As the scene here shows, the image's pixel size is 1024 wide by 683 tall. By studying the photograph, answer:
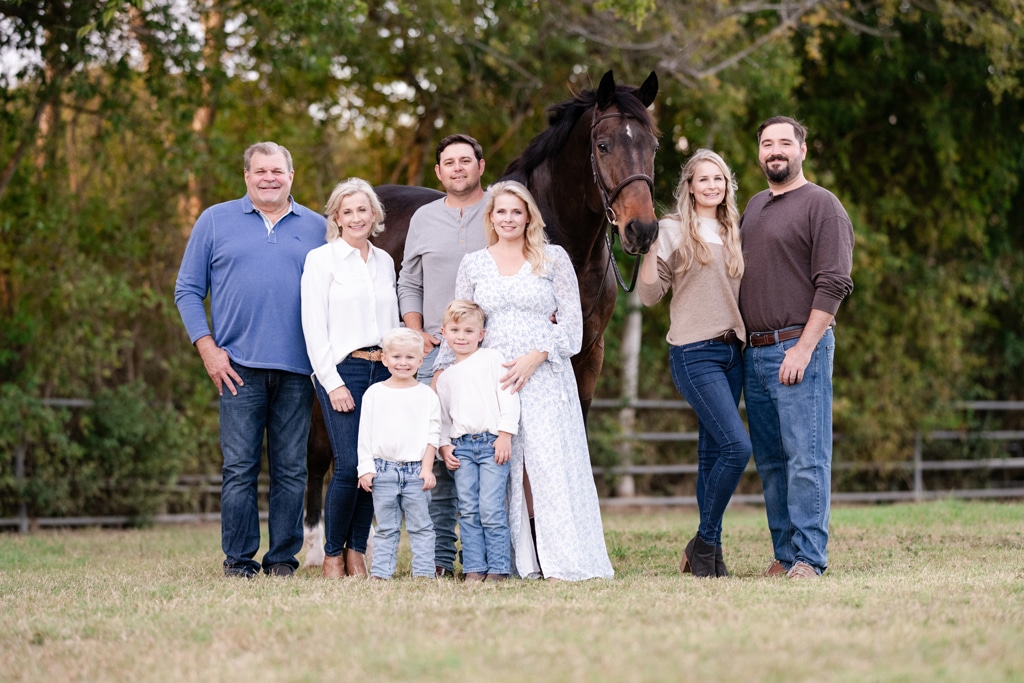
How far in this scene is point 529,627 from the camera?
11.2 feet

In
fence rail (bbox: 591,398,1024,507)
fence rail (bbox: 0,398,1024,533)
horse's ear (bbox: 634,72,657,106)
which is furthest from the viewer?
fence rail (bbox: 591,398,1024,507)

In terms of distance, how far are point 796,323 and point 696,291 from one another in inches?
19.1

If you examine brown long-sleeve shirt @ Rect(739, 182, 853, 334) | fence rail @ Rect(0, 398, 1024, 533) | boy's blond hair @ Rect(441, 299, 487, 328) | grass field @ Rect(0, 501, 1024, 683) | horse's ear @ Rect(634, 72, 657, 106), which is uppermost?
horse's ear @ Rect(634, 72, 657, 106)

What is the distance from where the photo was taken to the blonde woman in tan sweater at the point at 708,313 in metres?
5.07

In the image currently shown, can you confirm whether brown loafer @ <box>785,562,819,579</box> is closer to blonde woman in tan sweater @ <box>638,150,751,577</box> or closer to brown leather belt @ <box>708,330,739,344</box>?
blonde woman in tan sweater @ <box>638,150,751,577</box>

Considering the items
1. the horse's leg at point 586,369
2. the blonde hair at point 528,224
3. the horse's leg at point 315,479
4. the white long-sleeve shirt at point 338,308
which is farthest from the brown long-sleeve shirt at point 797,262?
the horse's leg at point 315,479

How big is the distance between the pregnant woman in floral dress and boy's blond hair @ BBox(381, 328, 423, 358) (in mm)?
315

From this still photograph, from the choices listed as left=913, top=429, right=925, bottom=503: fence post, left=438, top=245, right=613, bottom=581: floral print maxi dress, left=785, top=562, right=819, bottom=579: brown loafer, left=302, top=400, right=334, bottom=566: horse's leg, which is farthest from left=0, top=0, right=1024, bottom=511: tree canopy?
left=785, top=562, right=819, bottom=579: brown loafer

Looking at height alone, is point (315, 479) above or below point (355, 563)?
above

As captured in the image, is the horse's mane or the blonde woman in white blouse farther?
the horse's mane

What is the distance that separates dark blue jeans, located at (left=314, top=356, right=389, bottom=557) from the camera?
5121 mm

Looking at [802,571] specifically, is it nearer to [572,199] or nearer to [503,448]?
[503,448]

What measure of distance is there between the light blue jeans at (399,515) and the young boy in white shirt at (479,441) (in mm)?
162

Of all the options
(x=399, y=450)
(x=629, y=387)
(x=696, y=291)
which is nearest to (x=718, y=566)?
(x=696, y=291)
